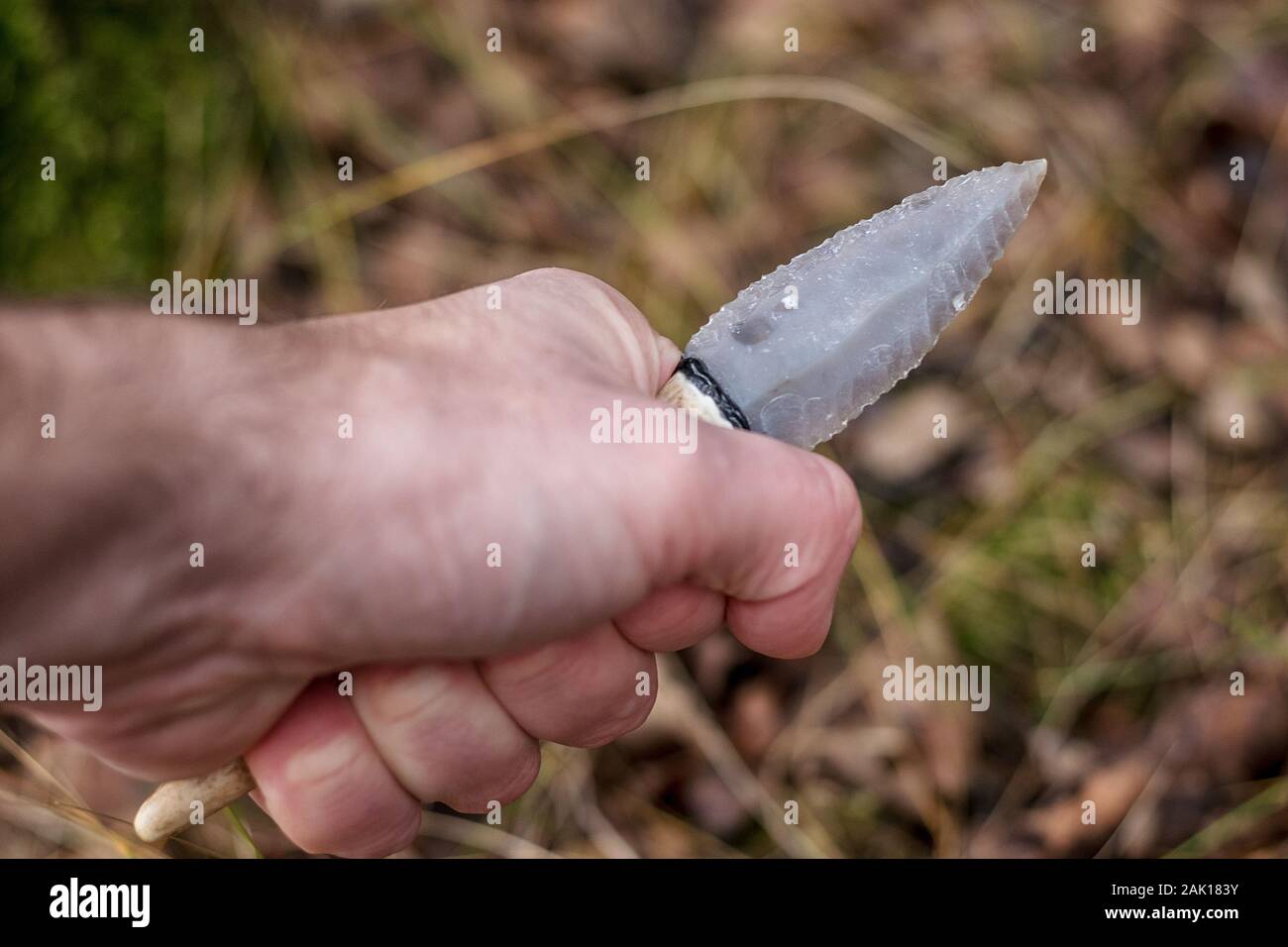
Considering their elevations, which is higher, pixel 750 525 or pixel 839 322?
pixel 839 322

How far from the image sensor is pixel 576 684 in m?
0.92

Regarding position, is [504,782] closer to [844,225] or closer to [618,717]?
[618,717]

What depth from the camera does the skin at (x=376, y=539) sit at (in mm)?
678

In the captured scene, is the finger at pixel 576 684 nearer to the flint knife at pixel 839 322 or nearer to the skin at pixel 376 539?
the skin at pixel 376 539

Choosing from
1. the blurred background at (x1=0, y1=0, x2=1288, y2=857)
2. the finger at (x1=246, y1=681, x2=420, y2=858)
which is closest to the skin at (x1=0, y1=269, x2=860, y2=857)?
the finger at (x1=246, y1=681, x2=420, y2=858)

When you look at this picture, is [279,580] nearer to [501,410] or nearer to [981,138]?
[501,410]

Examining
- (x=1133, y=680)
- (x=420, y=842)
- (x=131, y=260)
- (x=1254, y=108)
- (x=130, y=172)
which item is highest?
(x=1254, y=108)

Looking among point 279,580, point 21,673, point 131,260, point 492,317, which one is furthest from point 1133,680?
point 131,260

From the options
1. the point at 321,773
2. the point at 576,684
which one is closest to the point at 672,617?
the point at 576,684

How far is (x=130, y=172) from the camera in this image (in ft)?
5.47

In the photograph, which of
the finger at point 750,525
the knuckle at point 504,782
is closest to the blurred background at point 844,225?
the knuckle at point 504,782

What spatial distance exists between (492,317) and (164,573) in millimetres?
322

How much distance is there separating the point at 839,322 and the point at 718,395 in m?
0.12

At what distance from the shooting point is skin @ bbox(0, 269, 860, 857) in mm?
678
